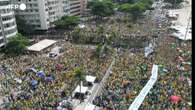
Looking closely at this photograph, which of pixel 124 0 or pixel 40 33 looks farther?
pixel 124 0

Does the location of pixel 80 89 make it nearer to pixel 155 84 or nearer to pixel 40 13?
pixel 155 84

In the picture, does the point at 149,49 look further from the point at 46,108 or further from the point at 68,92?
the point at 46,108

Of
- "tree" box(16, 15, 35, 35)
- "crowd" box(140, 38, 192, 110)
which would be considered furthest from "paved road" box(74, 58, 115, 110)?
"tree" box(16, 15, 35, 35)

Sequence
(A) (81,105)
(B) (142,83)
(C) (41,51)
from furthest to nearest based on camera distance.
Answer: (C) (41,51), (B) (142,83), (A) (81,105)

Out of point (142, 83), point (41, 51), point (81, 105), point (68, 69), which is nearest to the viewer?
point (81, 105)

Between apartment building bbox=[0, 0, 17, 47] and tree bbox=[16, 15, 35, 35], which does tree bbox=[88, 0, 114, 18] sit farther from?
apartment building bbox=[0, 0, 17, 47]

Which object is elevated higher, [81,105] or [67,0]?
[67,0]

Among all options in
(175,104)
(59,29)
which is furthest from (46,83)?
(59,29)
